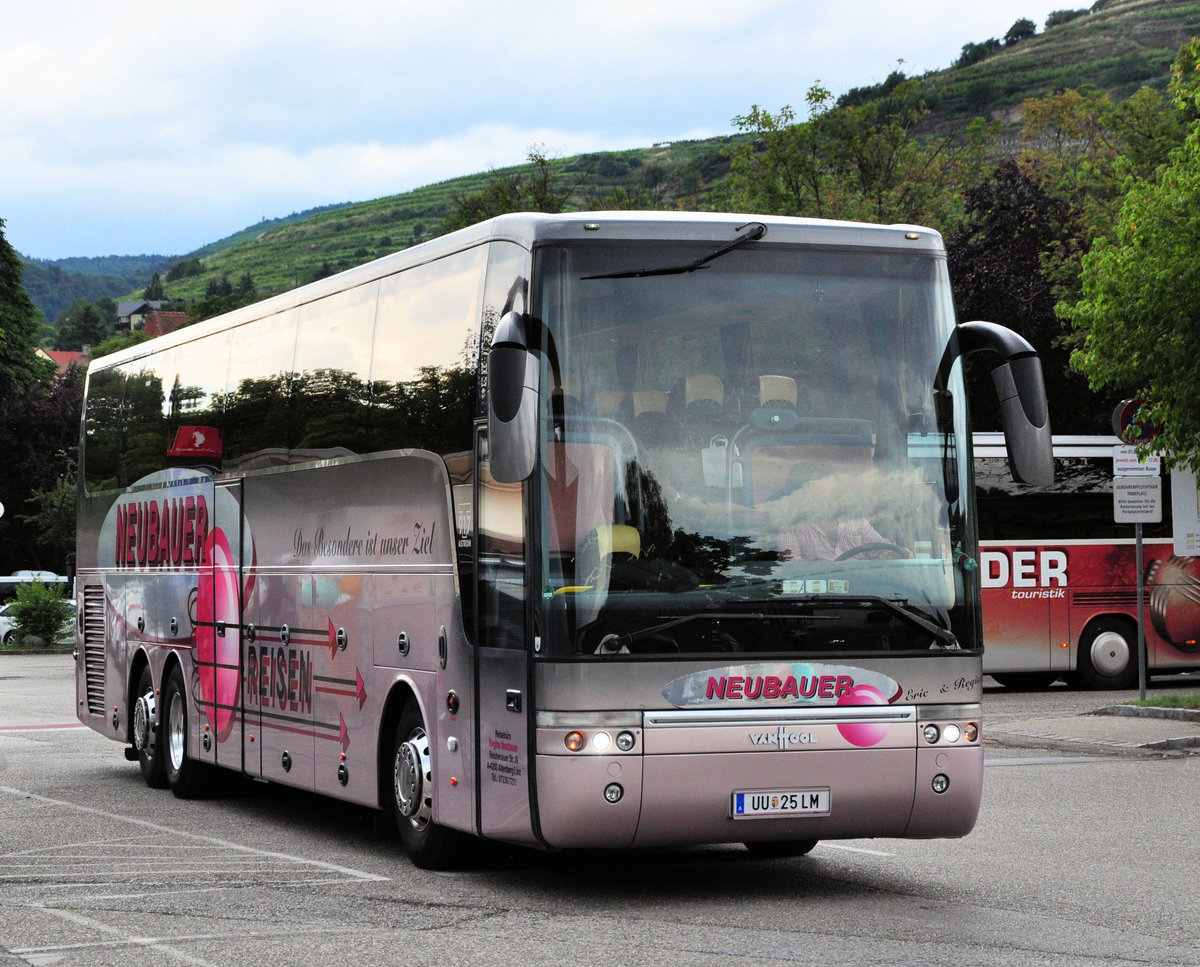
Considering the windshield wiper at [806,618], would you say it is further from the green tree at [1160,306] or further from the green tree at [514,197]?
the green tree at [514,197]

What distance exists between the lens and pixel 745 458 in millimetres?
9141

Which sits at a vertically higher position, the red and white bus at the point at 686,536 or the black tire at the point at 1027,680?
the red and white bus at the point at 686,536

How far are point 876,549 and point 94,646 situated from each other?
10.7 metres

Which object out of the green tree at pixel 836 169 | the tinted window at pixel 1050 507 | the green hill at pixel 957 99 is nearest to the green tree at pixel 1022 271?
the green tree at pixel 836 169

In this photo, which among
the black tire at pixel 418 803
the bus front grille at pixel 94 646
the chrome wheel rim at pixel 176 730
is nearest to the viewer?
the black tire at pixel 418 803

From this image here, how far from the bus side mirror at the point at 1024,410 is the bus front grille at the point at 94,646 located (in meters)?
10.6

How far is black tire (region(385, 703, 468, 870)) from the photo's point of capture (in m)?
10.2

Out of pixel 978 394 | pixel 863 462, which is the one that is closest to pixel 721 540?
pixel 863 462

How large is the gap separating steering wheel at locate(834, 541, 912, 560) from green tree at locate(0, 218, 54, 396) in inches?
1936

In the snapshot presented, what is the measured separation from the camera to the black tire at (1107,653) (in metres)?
25.9

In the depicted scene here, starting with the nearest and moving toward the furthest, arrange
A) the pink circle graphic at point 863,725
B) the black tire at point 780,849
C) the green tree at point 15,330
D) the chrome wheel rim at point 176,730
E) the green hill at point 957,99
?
the pink circle graphic at point 863,725 < the black tire at point 780,849 < the chrome wheel rim at point 176,730 < the green tree at point 15,330 < the green hill at point 957,99

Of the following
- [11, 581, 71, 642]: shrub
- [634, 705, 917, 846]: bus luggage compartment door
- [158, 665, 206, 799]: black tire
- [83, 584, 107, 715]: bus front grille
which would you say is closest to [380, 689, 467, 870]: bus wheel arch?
[634, 705, 917, 846]: bus luggage compartment door

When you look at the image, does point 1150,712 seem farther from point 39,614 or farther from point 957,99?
point 957,99

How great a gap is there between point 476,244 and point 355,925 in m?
3.68
